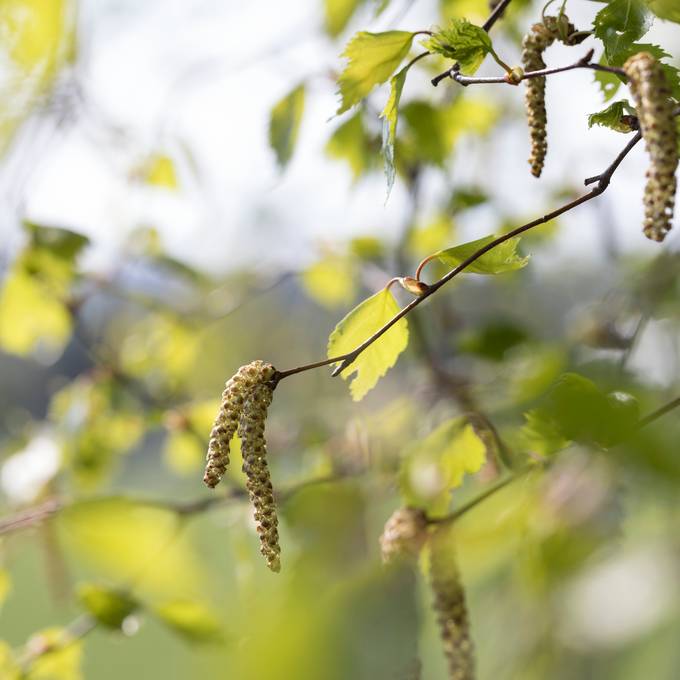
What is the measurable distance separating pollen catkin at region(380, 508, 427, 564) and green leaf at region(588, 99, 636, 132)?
0.30 meters

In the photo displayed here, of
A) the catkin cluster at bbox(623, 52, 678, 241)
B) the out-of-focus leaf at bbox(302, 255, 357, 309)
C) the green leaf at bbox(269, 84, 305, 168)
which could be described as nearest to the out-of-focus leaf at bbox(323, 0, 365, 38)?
the green leaf at bbox(269, 84, 305, 168)

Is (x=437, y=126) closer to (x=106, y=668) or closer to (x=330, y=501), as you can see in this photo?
(x=330, y=501)

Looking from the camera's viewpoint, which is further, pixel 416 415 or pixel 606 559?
pixel 416 415

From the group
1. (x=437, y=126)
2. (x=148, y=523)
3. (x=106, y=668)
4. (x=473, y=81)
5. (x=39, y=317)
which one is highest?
(x=39, y=317)

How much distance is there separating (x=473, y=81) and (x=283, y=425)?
1.42m

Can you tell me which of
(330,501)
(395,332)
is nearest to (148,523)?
(330,501)

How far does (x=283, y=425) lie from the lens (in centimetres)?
187

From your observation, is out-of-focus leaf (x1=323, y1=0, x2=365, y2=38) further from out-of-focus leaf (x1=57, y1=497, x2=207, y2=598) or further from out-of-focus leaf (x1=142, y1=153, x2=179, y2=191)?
out-of-focus leaf (x1=142, y1=153, x2=179, y2=191)

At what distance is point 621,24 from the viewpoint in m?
0.52

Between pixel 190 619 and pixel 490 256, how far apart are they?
67 centimetres

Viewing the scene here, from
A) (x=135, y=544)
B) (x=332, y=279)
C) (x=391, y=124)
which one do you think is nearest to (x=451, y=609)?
(x=391, y=124)

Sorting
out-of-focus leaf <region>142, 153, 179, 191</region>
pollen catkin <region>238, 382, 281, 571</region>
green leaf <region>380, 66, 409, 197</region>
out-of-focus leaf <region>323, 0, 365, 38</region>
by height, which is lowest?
pollen catkin <region>238, 382, 281, 571</region>

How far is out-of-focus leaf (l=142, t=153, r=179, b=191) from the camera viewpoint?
157cm

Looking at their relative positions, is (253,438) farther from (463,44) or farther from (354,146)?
(354,146)
